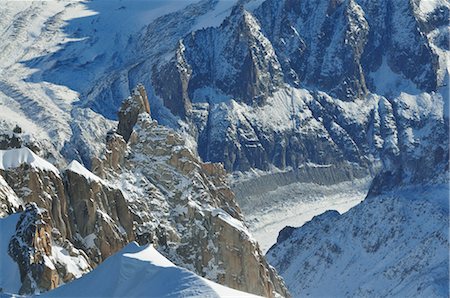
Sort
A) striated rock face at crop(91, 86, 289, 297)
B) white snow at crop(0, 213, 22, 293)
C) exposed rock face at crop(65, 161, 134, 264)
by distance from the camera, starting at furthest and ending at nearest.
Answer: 1. striated rock face at crop(91, 86, 289, 297)
2. exposed rock face at crop(65, 161, 134, 264)
3. white snow at crop(0, 213, 22, 293)

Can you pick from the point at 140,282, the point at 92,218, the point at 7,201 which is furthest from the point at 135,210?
the point at 140,282

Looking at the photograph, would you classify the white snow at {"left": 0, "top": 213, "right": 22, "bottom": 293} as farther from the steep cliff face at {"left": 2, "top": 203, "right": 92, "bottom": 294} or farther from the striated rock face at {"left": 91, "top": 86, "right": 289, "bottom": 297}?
the striated rock face at {"left": 91, "top": 86, "right": 289, "bottom": 297}

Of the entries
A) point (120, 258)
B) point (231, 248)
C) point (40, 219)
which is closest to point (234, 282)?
point (231, 248)

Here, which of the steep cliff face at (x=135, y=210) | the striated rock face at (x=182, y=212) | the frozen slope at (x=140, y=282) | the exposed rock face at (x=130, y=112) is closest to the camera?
the frozen slope at (x=140, y=282)

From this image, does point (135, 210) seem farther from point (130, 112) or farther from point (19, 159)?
point (130, 112)

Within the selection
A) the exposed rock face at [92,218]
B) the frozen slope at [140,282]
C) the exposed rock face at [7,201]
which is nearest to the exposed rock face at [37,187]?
the exposed rock face at [7,201]

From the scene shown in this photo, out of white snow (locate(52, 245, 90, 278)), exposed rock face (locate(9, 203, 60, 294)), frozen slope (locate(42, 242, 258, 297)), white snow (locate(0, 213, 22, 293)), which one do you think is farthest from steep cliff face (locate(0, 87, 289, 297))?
frozen slope (locate(42, 242, 258, 297))

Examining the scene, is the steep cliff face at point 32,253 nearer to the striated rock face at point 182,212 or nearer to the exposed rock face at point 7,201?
the exposed rock face at point 7,201
